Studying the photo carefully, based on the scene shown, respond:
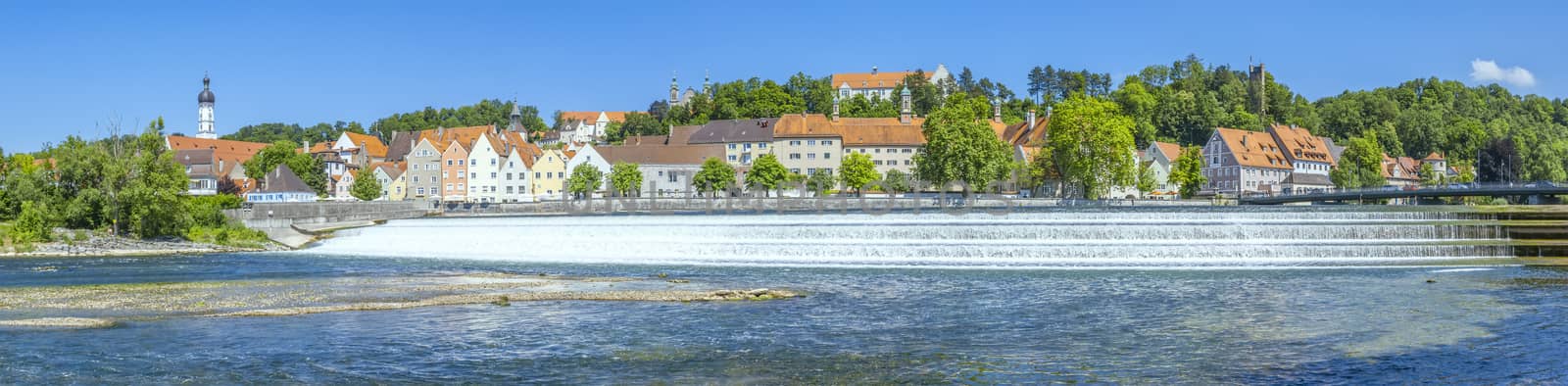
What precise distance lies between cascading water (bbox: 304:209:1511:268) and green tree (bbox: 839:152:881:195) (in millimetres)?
49544

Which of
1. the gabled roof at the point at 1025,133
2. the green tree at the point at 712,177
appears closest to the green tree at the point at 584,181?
the green tree at the point at 712,177

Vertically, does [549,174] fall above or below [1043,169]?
above

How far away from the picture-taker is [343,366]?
18297 millimetres

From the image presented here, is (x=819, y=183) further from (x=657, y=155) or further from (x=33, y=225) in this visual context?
(x=33, y=225)

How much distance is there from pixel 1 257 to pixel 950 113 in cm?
6033

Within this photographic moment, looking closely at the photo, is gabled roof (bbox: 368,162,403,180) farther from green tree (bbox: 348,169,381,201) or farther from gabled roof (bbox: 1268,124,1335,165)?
gabled roof (bbox: 1268,124,1335,165)

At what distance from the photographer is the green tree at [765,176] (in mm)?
93125

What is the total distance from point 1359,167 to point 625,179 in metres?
67.2

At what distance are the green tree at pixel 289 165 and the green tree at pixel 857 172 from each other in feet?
148

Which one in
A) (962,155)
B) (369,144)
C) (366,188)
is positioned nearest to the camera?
(962,155)

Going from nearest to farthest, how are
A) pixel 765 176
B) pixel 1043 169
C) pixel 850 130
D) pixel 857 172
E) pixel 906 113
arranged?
pixel 1043 169 → pixel 765 176 → pixel 857 172 → pixel 850 130 → pixel 906 113

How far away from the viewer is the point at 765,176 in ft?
305

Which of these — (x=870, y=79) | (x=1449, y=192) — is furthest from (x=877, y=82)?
(x=1449, y=192)

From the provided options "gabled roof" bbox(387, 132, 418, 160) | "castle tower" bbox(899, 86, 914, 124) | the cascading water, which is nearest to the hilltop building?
"castle tower" bbox(899, 86, 914, 124)
